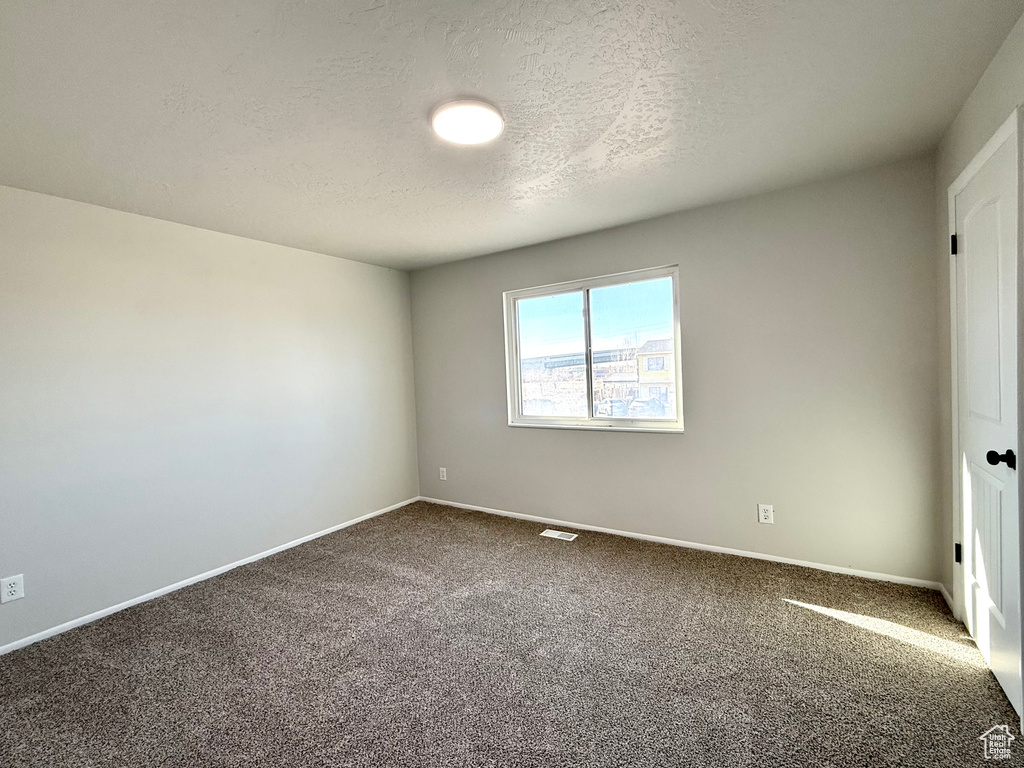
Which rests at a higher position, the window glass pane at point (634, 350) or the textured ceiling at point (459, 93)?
the textured ceiling at point (459, 93)

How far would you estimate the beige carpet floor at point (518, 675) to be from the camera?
1.60 meters

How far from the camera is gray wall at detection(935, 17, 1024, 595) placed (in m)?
1.57

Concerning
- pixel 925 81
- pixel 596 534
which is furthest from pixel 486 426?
pixel 925 81

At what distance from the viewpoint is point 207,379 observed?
3.20 m

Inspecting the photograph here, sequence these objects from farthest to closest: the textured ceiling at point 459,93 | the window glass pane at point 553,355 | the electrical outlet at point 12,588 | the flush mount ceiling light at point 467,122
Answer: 1. the window glass pane at point 553,355
2. the electrical outlet at point 12,588
3. the flush mount ceiling light at point 467,122
4. the textured ceiling at point 459,93

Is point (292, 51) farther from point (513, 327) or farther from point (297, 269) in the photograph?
point (513, 327)

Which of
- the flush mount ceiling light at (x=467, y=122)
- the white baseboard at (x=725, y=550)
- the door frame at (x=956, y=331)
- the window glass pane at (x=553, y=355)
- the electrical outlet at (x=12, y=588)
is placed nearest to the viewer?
the door frame at (x=956, y=331)

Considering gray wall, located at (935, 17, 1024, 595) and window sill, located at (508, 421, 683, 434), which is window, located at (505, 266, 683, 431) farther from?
gray wall, located at (935, 17, 1024, 595)

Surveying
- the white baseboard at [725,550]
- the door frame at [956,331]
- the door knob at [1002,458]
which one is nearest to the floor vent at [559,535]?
the white baseboard at [725,550]

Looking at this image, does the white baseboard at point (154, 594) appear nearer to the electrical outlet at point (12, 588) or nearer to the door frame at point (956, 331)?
the electrical outlet at point (12, 588)

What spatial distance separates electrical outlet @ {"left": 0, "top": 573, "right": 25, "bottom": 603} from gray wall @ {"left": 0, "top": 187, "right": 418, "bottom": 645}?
3cm

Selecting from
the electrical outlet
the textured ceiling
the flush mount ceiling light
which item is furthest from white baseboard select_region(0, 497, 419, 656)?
the flush mount ceiling light

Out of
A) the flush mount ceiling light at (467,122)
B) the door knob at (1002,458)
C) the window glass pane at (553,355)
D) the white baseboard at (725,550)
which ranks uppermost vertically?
the flush mount ceiling light at (467,122)

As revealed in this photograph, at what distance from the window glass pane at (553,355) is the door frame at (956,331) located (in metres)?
2.18
